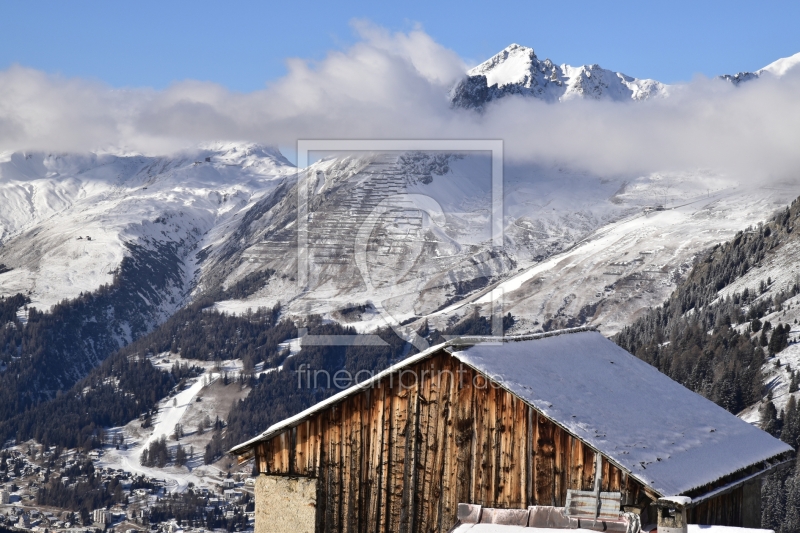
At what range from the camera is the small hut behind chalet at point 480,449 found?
18891 millimetres

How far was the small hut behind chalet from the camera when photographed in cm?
1889

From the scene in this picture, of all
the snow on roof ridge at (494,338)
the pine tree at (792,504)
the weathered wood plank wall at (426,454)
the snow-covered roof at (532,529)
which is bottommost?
the pine tree at (792,504)

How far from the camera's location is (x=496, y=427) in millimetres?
19875

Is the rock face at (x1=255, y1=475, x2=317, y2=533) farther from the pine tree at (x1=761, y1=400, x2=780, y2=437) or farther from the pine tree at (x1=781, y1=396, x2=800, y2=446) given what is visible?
the pine tree at (x1=761, y1=400, x2=780, y2=437)

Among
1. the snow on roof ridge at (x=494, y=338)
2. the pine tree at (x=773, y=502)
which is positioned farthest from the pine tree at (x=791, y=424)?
the snow on roof ridge at (x=494, y=338)

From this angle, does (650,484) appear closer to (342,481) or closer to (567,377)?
(567,377)

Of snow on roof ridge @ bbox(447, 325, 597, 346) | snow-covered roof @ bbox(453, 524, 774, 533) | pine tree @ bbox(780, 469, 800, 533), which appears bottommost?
pine tree @ bbox(780, 469, 800, 533)

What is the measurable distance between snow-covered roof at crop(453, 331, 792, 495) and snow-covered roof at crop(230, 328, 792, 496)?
0.09 feet

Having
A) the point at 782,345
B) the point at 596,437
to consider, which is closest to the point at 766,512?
the point at 596,437

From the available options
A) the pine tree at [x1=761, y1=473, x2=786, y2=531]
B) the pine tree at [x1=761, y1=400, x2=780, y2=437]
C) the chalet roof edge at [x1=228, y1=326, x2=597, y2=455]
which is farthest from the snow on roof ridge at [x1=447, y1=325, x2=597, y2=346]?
the pine tree at [x1=761, y1=400, x2=780, y2=437]

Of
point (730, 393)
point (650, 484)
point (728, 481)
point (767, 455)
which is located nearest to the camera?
point (650, 484)

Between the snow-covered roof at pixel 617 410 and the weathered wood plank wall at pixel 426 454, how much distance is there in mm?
354

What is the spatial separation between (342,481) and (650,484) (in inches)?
268

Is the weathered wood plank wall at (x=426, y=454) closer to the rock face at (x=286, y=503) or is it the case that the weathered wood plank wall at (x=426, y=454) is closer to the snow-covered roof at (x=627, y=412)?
the rock face at (x=286, y=503)
